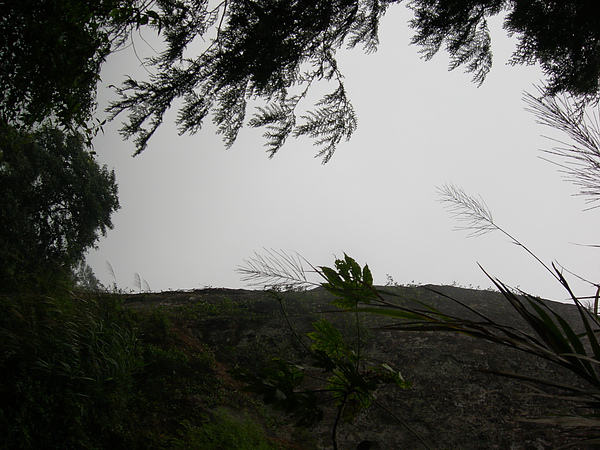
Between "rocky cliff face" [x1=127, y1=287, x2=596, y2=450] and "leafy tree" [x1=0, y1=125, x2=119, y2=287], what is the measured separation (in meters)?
6.80

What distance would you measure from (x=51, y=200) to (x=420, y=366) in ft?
44.6

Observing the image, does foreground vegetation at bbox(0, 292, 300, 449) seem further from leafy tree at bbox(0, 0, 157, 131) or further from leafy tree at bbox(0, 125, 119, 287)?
leafy tree at bbox(0, 125, 119, 287)

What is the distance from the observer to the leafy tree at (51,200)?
11727 mm

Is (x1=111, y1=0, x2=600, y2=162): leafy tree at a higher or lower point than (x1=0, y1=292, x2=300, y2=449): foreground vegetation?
higher

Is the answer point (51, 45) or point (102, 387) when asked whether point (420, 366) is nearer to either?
point (102, 387)

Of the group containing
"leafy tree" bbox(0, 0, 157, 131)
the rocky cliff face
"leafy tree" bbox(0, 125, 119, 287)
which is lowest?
the rocky cliff face

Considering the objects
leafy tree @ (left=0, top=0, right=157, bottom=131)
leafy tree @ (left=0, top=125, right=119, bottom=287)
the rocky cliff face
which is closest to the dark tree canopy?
leafy tree @ (left=0, top=0, right=157, bottom=131)

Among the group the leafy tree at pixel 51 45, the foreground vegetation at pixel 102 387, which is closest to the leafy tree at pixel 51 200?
the foreground vegetation at pixel 102 387

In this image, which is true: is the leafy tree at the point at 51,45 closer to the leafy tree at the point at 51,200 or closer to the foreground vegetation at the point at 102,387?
the foreground vegetation at the point at 102,387

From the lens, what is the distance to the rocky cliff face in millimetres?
4486

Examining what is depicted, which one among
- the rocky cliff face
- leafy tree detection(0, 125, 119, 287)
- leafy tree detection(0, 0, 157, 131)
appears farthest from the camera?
leafy tree detection(0, 125, 119, 287)

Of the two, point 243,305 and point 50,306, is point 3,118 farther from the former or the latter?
point 243,305

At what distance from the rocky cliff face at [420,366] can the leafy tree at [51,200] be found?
680 centimetres

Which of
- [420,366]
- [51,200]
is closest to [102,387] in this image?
[420,366]
